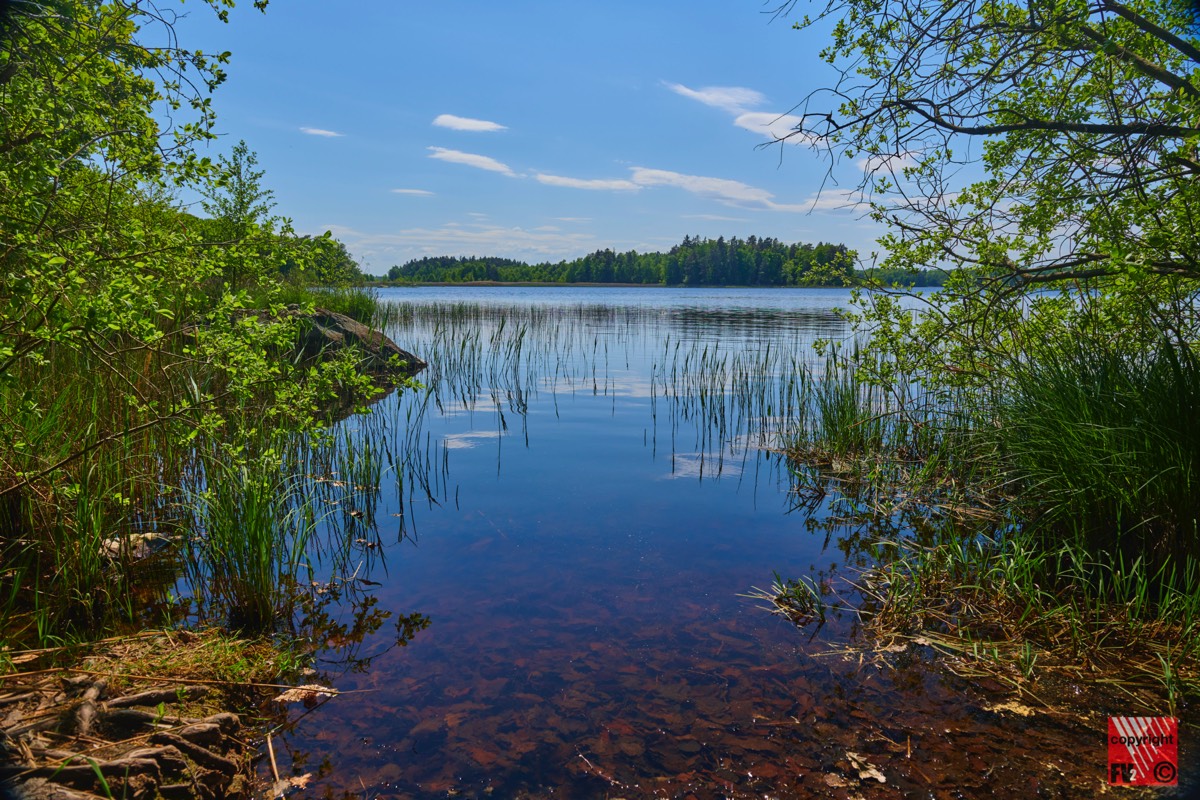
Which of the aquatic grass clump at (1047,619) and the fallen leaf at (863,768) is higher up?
the aquatic grass clump at (1047,619)

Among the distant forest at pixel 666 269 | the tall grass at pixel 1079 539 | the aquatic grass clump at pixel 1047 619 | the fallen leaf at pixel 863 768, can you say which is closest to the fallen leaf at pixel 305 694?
the fallen leaf at pixel 863 768

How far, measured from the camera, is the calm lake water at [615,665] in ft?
11.2

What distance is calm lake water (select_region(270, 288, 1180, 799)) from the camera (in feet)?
11.2

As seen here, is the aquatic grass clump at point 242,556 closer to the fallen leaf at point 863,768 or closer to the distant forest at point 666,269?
the fallen leaf at point 863,768

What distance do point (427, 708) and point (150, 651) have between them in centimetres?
170

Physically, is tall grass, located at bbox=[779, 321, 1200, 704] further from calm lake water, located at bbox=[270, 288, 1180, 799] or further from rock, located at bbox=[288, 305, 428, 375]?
rock, located at bbox=[288, 305, 428, 375]

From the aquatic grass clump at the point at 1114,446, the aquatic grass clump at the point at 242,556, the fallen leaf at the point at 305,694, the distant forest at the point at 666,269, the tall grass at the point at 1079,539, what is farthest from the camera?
the distant forest at the point at 666,269

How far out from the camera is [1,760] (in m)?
2.61

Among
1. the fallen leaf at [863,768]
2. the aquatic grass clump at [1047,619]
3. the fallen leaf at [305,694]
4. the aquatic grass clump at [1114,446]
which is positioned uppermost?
the aquatic grass clump at [1114,446]

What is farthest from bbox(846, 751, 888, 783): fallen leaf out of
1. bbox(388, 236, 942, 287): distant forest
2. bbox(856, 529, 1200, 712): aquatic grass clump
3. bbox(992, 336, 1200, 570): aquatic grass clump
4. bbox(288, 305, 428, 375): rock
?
bbox(388, 236, 942, 287): distant forest

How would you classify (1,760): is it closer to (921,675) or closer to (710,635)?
(710,635)

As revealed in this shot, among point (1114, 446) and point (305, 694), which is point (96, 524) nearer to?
point (305, 694)

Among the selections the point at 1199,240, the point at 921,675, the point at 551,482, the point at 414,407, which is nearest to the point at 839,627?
the point at 921,675

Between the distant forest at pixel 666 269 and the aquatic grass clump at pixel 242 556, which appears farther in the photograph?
the distant forest at pixel 666 269
